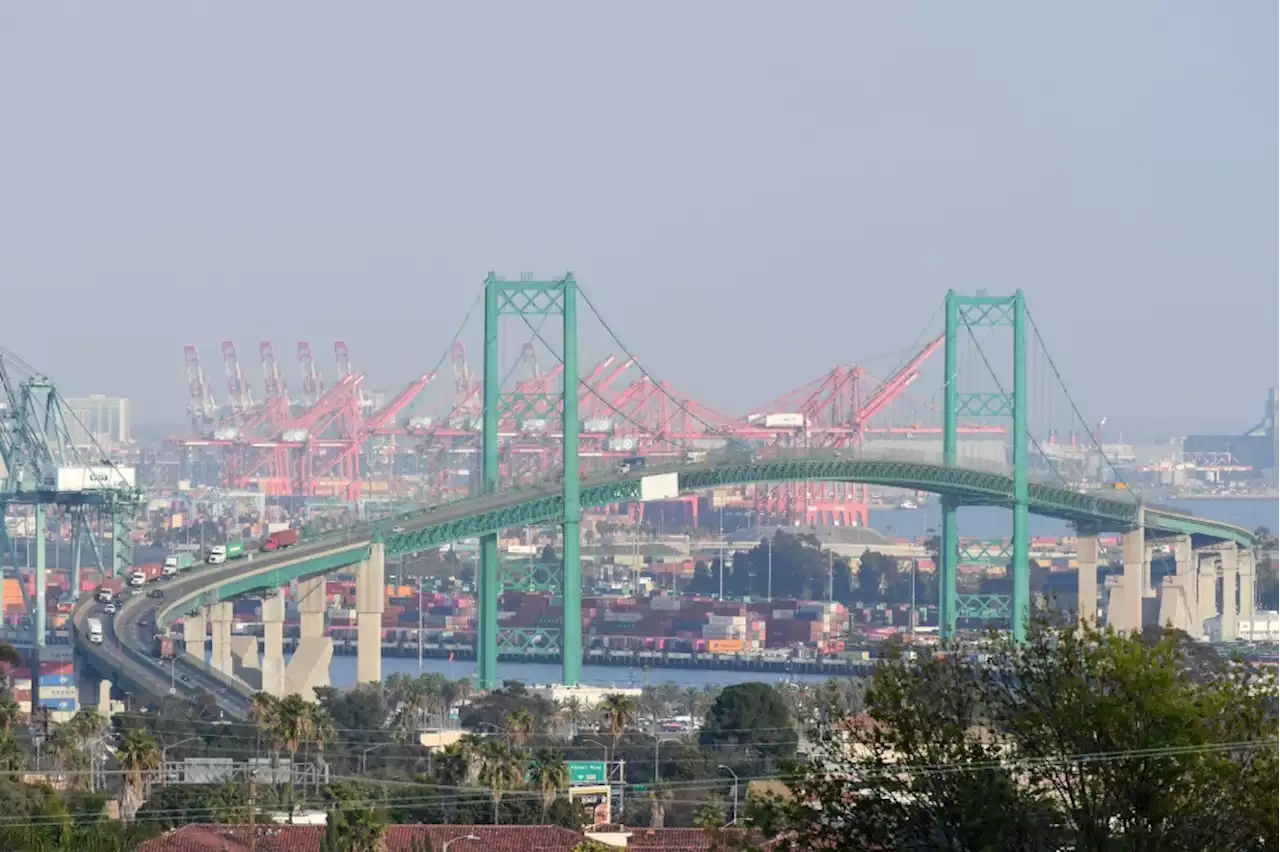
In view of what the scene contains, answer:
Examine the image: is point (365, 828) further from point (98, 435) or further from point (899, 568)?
point (98, 435)

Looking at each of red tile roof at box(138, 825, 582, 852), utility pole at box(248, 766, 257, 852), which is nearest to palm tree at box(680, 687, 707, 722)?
utility pole at box(248, 766, 257, 852)

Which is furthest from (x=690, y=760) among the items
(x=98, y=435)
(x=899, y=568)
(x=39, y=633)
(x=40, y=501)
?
(x=98, y=435)

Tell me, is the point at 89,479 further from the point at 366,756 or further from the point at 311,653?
the point at 366,756

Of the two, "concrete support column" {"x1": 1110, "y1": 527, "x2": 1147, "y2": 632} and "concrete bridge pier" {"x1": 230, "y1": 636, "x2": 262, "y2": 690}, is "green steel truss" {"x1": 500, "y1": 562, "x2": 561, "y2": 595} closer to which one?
"concrete bridge pier" {"x1": 230, "y1": 636, "x2": 262, "y2": 690}

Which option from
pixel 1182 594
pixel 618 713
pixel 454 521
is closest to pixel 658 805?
pixel 618 713

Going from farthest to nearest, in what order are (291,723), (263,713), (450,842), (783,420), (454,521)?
(783,420), (454,521), (263,713), (291,723), (450,842)
